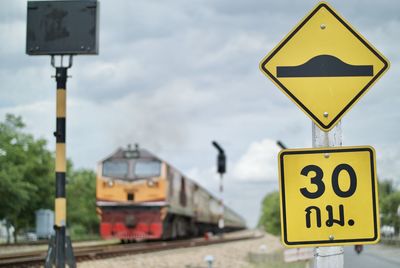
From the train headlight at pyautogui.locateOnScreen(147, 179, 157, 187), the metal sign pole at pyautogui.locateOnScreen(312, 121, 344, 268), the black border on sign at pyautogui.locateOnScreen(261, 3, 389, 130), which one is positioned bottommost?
the metal sign pole at pyautogui.locateOnScreen(312, 121, 344, 268)

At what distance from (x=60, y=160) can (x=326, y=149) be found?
560cm

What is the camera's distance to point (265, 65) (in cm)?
391

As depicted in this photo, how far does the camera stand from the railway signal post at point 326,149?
11.8ft

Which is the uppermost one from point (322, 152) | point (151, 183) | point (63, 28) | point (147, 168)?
point (63, 28)

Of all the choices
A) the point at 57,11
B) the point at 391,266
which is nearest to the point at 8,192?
the point at 391,266

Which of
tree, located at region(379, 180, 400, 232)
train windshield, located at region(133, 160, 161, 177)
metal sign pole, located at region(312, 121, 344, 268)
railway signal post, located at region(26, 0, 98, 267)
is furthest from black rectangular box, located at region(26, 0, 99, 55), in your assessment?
tree, located at region(379, 180, 400, 232)

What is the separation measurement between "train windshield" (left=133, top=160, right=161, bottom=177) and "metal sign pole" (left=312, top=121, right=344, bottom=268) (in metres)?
23.0

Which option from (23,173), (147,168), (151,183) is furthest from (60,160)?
(23,173)

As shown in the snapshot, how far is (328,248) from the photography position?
374 centimetres

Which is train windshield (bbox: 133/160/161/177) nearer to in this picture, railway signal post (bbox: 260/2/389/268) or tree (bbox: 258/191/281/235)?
tree (bbox: 258/191/281/235)

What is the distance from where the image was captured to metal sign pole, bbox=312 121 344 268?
12.2ft

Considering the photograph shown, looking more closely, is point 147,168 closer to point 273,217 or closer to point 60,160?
point 60,160

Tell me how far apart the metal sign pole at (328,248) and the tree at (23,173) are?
1293 inches

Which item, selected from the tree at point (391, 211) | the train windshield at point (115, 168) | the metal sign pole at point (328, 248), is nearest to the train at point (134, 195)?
the train windshield at point (115, 168)
